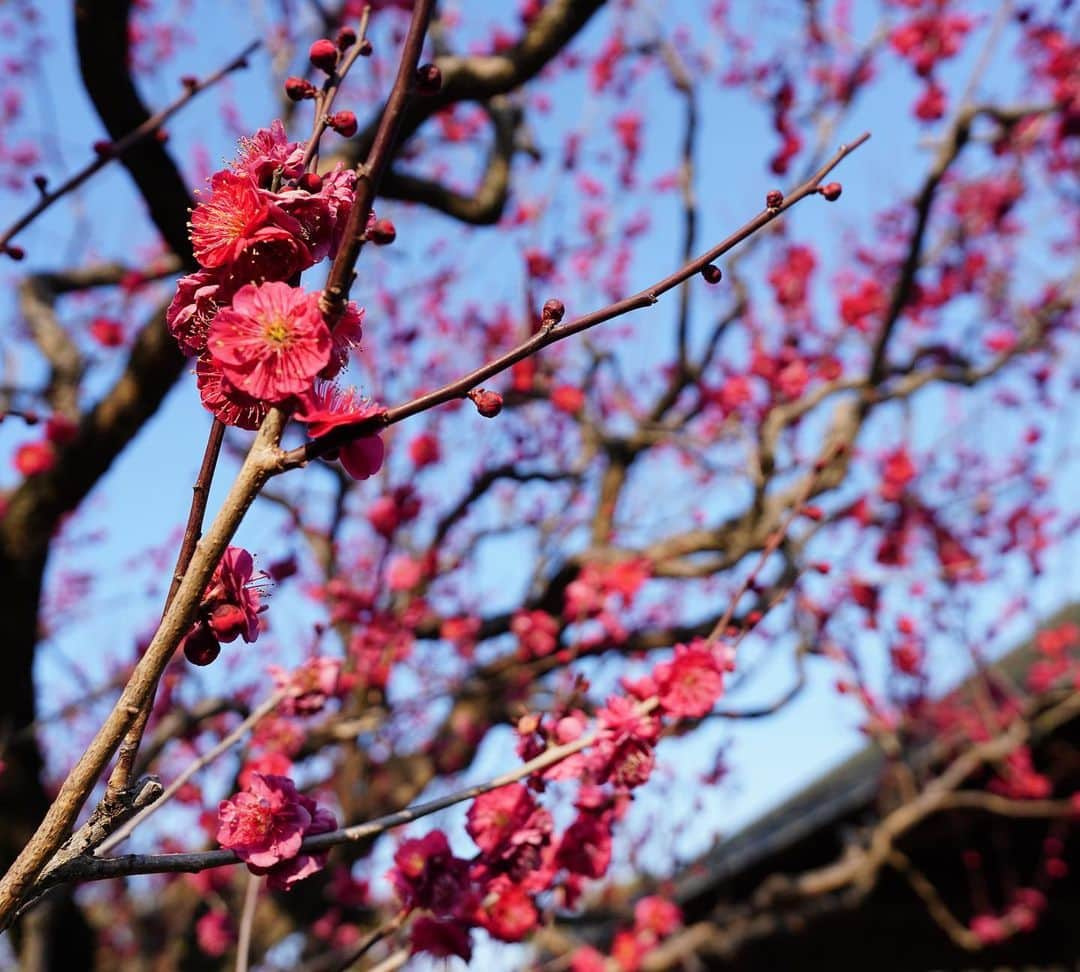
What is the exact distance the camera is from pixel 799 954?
6656mm

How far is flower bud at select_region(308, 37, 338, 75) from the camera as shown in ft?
4.27

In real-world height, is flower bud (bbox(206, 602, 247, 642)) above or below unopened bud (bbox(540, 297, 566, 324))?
below

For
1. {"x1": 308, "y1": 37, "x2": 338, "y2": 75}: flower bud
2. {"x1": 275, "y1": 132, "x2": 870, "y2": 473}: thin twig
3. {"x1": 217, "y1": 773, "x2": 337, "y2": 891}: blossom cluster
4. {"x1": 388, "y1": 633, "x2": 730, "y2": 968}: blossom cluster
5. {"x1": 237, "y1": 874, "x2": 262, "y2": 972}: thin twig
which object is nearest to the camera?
{"x1": 275, "y1": 132, "x2": 870, "y2": 473}: thin twig

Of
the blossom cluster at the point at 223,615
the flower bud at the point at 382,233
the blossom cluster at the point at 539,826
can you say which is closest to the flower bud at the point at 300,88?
the flower bud at the point at 382,233

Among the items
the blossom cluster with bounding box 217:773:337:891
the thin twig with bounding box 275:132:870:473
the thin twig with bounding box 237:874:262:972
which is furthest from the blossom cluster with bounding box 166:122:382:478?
the thin twig with bounding box 237:874:262:972

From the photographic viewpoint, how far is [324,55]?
4.31 ft

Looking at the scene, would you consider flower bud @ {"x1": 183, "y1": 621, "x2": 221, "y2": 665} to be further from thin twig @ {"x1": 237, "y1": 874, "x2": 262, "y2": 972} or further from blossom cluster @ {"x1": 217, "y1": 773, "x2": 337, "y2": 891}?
thin twig @ {"x1": 237, "y1": 874, "x2": 262, "y2": 972}

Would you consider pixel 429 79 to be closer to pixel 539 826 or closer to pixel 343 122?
pixel 343 122

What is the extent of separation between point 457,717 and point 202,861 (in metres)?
4.26

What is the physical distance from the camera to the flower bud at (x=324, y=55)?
1302 mm

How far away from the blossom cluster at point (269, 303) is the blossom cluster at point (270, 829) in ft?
1.83

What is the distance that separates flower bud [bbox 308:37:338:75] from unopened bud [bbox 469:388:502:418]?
1.68ft

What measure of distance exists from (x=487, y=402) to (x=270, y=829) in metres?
0.73

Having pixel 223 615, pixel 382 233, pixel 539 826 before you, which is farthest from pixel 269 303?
pixel 539 826
